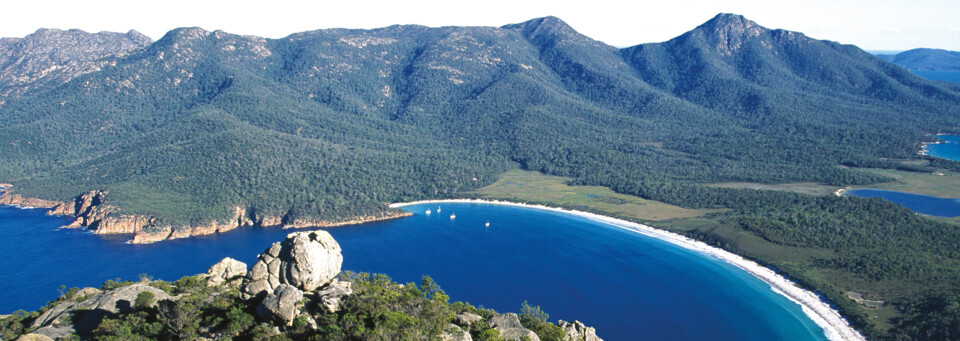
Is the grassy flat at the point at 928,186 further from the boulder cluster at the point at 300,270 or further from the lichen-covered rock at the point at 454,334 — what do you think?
the boulder cluster at the point at 300,270

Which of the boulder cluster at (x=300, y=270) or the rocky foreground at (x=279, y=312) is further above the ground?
the boulder cluster at (x=300, y=270)

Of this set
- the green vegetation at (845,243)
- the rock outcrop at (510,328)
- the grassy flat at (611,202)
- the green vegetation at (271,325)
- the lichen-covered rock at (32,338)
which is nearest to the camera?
the lichen-covered rock at (32,338)

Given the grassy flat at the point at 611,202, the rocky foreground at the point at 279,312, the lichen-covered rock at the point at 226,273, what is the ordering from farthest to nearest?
1. the grassy flat at the point at 611,202
2. the lichen-covered rock at the point at 226,273
3. the rocky foreground at the point at 279,312

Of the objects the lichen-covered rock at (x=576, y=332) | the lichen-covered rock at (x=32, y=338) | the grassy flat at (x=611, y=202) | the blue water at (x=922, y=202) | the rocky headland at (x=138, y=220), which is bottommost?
the blue water at (x=922, y=202)

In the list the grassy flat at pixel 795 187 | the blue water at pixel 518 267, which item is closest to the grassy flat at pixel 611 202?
the blue water at pixel 518 267

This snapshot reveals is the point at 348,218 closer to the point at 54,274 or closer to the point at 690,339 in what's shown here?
the point at 54,274

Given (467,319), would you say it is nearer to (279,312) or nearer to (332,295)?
(332,295)
